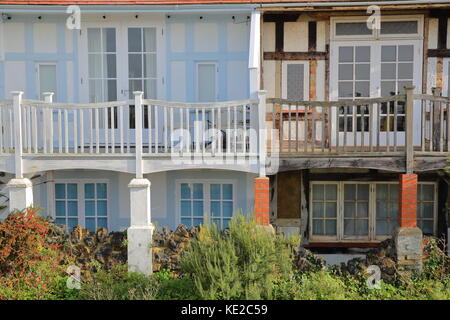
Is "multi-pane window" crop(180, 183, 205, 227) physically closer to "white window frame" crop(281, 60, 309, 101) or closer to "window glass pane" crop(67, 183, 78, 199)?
→ "window glass pane" crop(67, 183, 78, 199)

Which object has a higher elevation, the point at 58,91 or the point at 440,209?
the point at 58,91

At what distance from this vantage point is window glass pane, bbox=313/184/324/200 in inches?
437

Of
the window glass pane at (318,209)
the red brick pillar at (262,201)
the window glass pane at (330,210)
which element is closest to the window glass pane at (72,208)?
the red brick pillar at (262,201)

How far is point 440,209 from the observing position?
10.9 m

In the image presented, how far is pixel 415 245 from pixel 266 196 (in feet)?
8.81

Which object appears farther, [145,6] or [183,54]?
[183,54]

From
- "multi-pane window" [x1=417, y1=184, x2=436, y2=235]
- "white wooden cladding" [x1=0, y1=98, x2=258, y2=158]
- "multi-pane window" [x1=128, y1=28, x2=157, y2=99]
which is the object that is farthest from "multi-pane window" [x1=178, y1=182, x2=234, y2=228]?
"multi-pane window" [x1=417, y1=184, x2=436, y2=235]

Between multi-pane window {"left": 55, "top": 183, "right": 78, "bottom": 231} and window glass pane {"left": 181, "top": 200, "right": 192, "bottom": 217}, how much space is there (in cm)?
226

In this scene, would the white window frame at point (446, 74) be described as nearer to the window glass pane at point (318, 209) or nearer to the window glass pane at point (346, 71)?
the window glass pane at point (346, 71)

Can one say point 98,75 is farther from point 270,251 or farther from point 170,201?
point 270,251

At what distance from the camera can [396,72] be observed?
1075cm

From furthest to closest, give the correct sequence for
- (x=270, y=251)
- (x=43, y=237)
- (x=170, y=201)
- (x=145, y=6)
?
(x=170, y=201)
(x=145, y=6)
(x=43, y=237)
(x=270, y=251)

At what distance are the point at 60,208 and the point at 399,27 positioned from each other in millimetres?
8175
